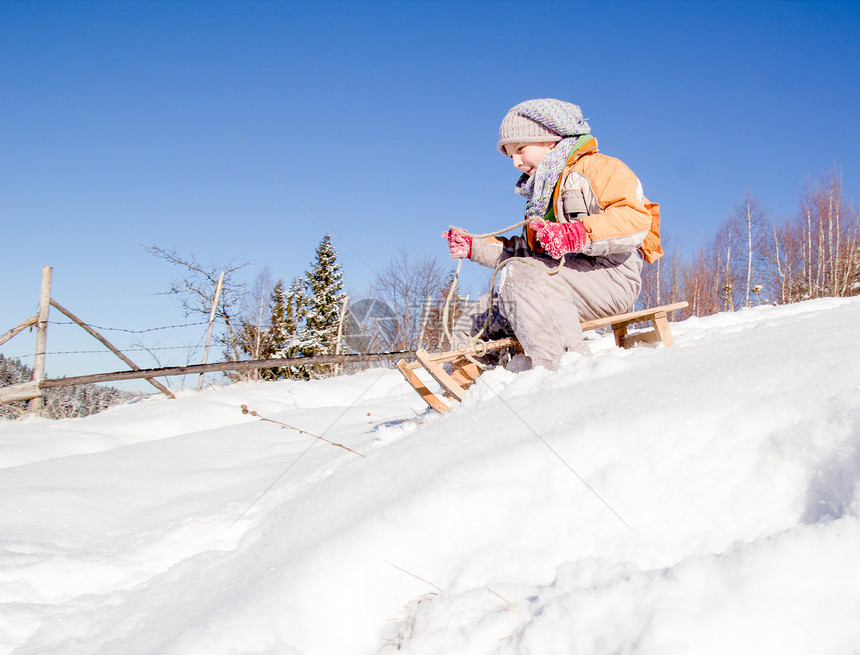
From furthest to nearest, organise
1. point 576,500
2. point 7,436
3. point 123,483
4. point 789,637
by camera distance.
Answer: point 7,436 < point 123,483 < point 576,500 < point 789,637

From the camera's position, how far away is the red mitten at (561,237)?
2.40 m

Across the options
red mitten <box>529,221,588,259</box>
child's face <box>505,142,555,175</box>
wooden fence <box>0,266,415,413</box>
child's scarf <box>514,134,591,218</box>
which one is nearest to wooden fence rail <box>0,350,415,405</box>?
wooden fence <box>0,266,415,413</box>

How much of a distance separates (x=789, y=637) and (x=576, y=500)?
47 cm

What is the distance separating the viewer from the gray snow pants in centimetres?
247

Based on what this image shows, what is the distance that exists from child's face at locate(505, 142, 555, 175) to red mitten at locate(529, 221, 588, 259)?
57 cm

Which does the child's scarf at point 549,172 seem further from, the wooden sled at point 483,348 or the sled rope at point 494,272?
the wooden sled at point 483,348

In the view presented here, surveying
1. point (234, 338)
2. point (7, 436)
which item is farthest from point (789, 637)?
point (234, 338)

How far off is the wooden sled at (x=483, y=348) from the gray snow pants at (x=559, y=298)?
9 cm

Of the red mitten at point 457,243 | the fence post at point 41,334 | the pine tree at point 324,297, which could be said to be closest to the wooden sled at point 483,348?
the red mitten at point 457,243

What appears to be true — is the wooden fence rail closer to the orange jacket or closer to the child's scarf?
the child's scarf

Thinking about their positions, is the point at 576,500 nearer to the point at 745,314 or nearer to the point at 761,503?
the point at 761,503

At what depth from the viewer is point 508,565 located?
1.09m

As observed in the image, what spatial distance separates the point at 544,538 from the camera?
1.12 metres

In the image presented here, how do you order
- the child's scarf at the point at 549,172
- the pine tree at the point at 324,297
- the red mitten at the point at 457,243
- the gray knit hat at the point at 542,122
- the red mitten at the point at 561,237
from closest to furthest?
the red mitten at the point at 561,237, the child's scarf at the point at 549,172, the gray knit hat at the point at 542,122, the red mitten at the point at 457,243, the pine tree at the point at 324,297
